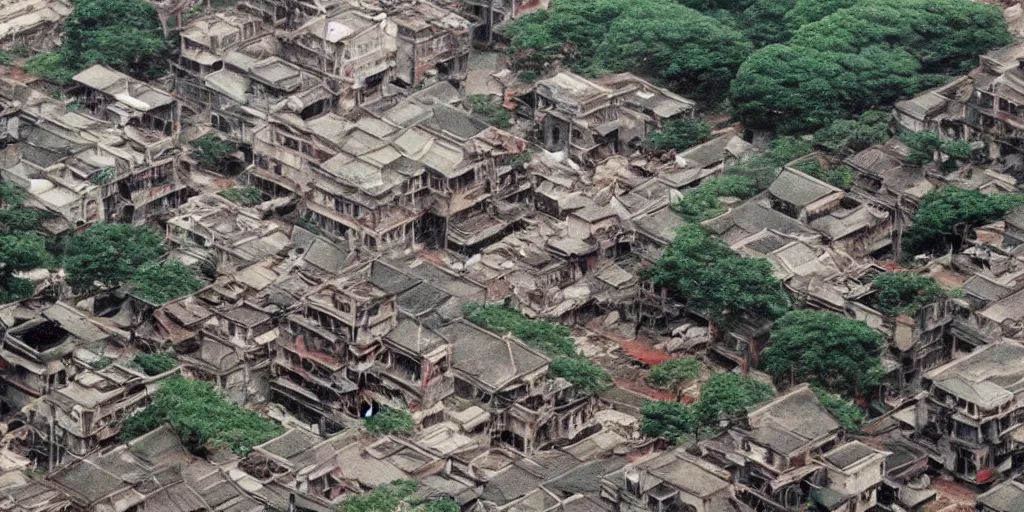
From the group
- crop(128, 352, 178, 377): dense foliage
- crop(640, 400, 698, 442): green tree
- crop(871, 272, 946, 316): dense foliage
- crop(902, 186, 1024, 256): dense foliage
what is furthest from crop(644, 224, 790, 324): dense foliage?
crop(128, 352, 178, 377): dense foliage

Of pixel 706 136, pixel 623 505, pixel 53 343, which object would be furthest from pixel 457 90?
pixel 623 505

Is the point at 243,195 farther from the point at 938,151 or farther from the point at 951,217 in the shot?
the point at 951,217

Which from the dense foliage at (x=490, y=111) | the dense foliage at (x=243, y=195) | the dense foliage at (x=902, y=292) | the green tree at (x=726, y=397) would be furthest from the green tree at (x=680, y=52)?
the green tree at (x=726, y=397)

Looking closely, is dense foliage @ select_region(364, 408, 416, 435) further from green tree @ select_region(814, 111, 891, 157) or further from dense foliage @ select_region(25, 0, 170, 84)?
dense foliage @ select_region(25, 0, 170, 84)

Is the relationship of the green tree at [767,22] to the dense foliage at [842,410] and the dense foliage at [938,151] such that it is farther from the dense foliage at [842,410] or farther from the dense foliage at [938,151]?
the dense foliage at [842,410]

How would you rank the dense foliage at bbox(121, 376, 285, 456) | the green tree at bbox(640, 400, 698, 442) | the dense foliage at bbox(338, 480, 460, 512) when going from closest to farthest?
the dense foliage at bbox(338, 480, 460, 512) < the dense foliage at bbox(121, 376, 285, 456) < the green tree at bbox(640, 400, 698, 442)
